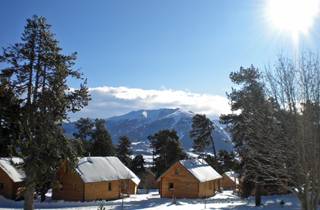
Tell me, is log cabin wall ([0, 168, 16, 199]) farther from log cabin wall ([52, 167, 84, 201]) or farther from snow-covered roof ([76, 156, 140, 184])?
snow-covered roof ([76, 156, 140, 184])

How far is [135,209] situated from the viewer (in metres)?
40.0

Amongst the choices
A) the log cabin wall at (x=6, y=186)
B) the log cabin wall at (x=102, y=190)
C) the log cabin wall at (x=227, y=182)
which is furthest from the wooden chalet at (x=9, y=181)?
the log cabin wall at (x=227, y=182)

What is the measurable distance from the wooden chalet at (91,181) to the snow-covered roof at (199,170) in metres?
8.43

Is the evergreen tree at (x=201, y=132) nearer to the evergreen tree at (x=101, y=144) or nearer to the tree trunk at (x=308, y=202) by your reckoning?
the evergreen tree at (x=101, y=144)

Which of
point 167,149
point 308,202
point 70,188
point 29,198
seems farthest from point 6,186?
point 308,202

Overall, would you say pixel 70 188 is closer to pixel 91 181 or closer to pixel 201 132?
pixel 91 181

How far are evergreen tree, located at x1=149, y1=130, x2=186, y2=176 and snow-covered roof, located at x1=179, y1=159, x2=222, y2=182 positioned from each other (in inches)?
511

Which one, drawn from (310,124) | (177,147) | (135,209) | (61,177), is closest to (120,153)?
(177,147)

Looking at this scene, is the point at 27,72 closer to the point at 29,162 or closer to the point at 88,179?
the point at 29,162

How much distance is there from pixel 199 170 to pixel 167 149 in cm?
1773

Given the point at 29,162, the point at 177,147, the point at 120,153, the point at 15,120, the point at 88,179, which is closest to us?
the point at 29,162

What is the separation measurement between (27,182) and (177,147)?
4755 cm

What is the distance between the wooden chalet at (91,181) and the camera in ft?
163

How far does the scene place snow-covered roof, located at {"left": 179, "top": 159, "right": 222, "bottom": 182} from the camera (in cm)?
5594
